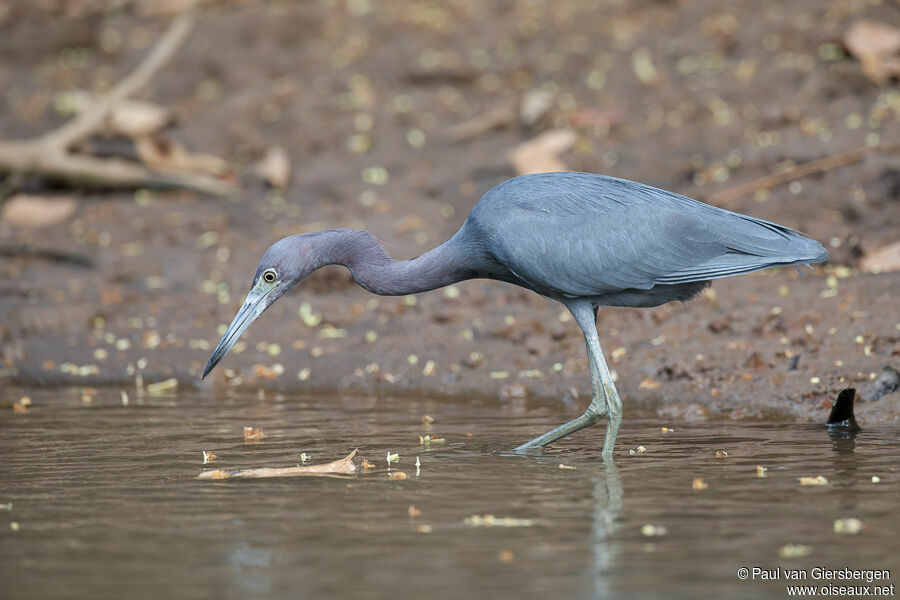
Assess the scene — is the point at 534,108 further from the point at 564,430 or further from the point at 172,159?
the point at 564,430

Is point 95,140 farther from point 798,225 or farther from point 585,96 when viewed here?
point 798,225

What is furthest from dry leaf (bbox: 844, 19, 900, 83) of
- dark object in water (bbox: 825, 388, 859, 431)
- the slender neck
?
the slender neck

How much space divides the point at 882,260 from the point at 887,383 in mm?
2516

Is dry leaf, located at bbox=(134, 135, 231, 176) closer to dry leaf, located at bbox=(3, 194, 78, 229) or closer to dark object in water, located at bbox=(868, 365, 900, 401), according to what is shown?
dry leaf, located at bbox=(3, 194, 78, 229)

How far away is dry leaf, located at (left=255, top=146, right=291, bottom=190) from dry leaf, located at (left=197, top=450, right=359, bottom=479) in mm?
8112

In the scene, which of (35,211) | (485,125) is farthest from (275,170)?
(35,211)

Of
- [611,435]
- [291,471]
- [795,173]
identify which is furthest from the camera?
[795,173]

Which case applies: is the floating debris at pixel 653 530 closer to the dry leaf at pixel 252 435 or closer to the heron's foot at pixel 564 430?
the heron's foot at pixel 564 430

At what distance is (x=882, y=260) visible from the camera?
10.5 meters

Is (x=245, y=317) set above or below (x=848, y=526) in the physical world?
above

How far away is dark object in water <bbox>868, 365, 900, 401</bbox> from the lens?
832 cm

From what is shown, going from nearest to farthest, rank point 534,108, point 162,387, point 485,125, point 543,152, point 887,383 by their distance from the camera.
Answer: point 887,383 < point 162,387 < point 543,152 < point 534,108 < point 485,125

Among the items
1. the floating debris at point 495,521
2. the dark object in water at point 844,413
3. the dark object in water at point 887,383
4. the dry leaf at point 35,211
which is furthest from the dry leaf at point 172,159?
the floating debris at point 495,521

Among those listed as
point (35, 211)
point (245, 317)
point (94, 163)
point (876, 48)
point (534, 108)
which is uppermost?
point (876, 48)
